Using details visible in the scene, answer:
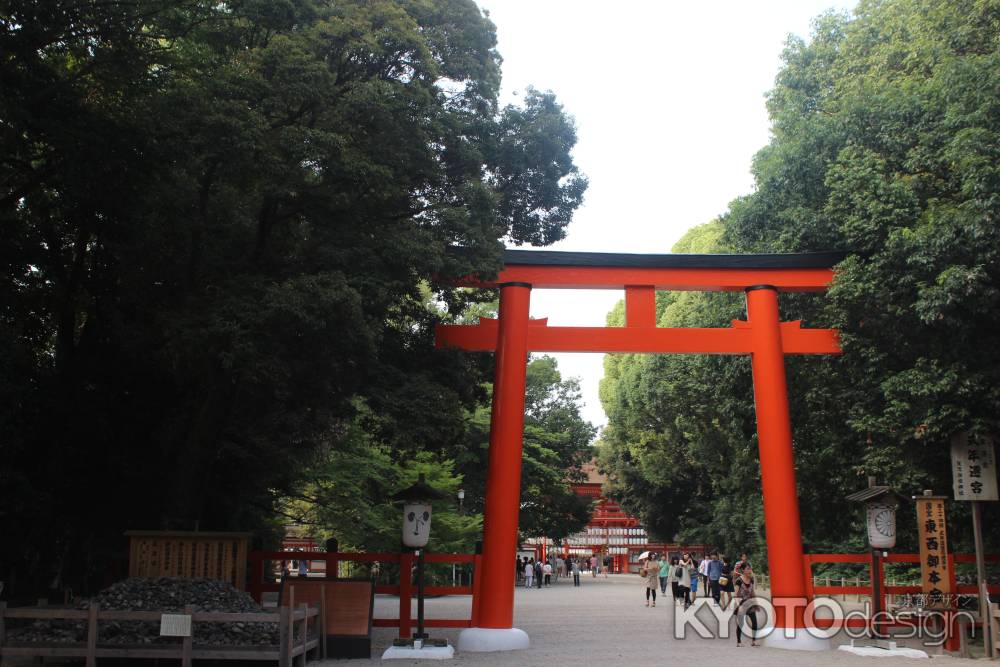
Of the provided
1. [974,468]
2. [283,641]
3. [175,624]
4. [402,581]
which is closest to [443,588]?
[402,581]

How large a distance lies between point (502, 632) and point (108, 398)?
757 centimetres

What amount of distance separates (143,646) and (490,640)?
4924 millimetres

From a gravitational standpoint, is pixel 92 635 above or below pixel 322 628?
above

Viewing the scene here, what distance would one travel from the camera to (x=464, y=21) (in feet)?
44.5

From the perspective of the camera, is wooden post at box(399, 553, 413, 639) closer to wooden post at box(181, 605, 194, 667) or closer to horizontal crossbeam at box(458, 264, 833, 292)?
wooden post at box(181, 605, 194, 667)

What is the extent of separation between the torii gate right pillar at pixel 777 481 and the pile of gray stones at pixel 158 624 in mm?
7402

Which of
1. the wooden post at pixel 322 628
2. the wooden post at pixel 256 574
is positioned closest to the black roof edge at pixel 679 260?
the wooden post at pixel 322 628

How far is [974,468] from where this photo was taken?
12703 mm

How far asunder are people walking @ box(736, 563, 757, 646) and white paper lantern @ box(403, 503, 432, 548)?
16.1 ft

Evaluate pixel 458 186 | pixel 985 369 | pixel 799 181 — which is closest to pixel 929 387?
pixel 985 369

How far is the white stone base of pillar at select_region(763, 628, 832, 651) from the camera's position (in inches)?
488

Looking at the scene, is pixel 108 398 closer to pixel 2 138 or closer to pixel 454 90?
pixel 2 138

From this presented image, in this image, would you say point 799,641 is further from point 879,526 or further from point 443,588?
point 443,588

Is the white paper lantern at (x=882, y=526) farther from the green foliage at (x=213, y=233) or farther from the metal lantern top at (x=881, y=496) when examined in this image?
the green foliage at (x=213, y=233)
